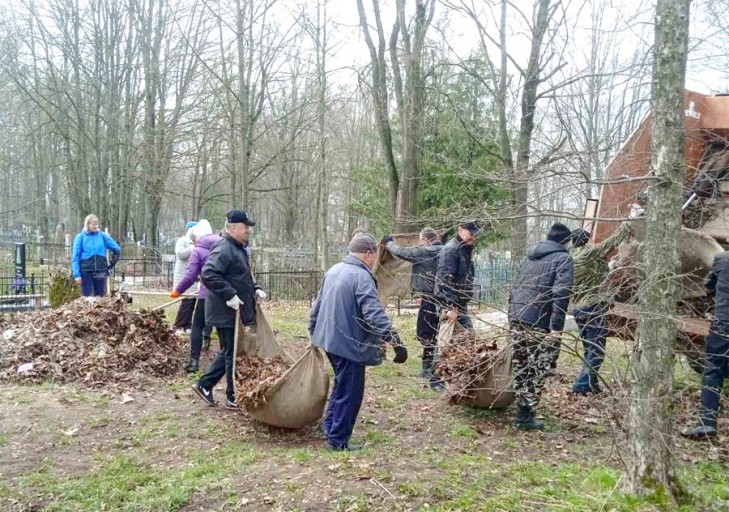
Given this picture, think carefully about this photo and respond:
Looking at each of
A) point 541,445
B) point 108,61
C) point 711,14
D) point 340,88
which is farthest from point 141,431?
point 108,61

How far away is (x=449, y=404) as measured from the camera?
6086 mm

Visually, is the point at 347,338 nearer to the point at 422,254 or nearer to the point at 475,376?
the point at 475,376

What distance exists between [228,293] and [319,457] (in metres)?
→ 1.89

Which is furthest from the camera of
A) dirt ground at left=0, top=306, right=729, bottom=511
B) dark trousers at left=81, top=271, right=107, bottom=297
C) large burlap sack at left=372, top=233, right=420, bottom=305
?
dark trousers at left=81, top=271, right=107, bottom=297

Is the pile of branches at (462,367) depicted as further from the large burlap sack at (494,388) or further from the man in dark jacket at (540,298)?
the man in dark jacket at (540,298)

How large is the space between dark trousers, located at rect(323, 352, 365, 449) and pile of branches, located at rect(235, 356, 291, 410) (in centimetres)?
61

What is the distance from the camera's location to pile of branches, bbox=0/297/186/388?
6.81m

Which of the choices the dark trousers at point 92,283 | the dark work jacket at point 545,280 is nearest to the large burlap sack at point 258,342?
the dark work jacket at point 545,280

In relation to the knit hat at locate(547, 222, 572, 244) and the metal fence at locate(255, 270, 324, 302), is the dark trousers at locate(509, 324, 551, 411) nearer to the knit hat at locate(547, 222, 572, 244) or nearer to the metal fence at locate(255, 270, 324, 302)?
the knit hat at locate(547, 222, 572, 244)

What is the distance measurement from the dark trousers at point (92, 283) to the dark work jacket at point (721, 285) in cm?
822

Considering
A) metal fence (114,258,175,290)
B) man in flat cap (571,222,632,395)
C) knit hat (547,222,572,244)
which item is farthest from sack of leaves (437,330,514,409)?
metal fence (114,258,175,290)

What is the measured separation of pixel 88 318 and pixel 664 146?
6.55 meters

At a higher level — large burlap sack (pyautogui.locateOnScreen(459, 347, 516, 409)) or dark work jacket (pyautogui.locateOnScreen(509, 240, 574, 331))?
dark work jacket (pyautogui.locateOnScreen(509, 240, 574, 331))

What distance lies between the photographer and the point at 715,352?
5.39 meters
